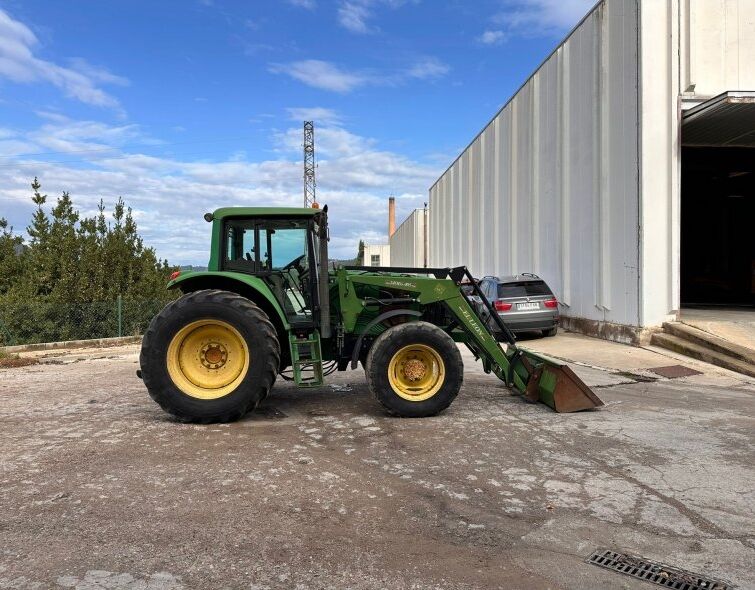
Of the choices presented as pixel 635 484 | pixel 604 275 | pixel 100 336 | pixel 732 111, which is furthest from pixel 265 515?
pixel 100 336

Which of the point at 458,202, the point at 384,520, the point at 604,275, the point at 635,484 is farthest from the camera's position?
the point at 458,202

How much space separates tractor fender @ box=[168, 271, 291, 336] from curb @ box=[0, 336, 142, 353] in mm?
10081

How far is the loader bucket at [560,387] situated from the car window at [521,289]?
7.18 meters

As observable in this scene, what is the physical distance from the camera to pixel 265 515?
12.7 feet

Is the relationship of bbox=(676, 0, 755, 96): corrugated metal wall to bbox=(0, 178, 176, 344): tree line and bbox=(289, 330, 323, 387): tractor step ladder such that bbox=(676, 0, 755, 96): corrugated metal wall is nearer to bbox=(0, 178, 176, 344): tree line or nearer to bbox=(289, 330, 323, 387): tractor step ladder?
bbox=(289, 330, 323, 387): tractor step ladder

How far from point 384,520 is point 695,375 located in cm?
777

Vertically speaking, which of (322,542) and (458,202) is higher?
(458,202)

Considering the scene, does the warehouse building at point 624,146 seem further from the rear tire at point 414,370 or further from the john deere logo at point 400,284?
the rear tire at point 414,370

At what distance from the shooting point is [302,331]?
21.4 feet

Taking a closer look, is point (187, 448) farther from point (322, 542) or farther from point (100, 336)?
point (100, 336)

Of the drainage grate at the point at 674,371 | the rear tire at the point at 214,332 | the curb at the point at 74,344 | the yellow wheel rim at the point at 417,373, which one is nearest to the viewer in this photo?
the rear tire at the point at 214,332

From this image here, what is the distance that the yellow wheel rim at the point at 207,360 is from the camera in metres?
6.24

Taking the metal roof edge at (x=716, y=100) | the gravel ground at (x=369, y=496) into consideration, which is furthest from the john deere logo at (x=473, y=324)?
the metal roof edge at (x=716, y=100)

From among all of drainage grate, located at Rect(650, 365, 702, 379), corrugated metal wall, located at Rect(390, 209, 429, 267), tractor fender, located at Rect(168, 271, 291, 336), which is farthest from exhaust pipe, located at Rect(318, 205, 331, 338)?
corrugated metal wall, located at Rect(390, 209, 429, 267)
